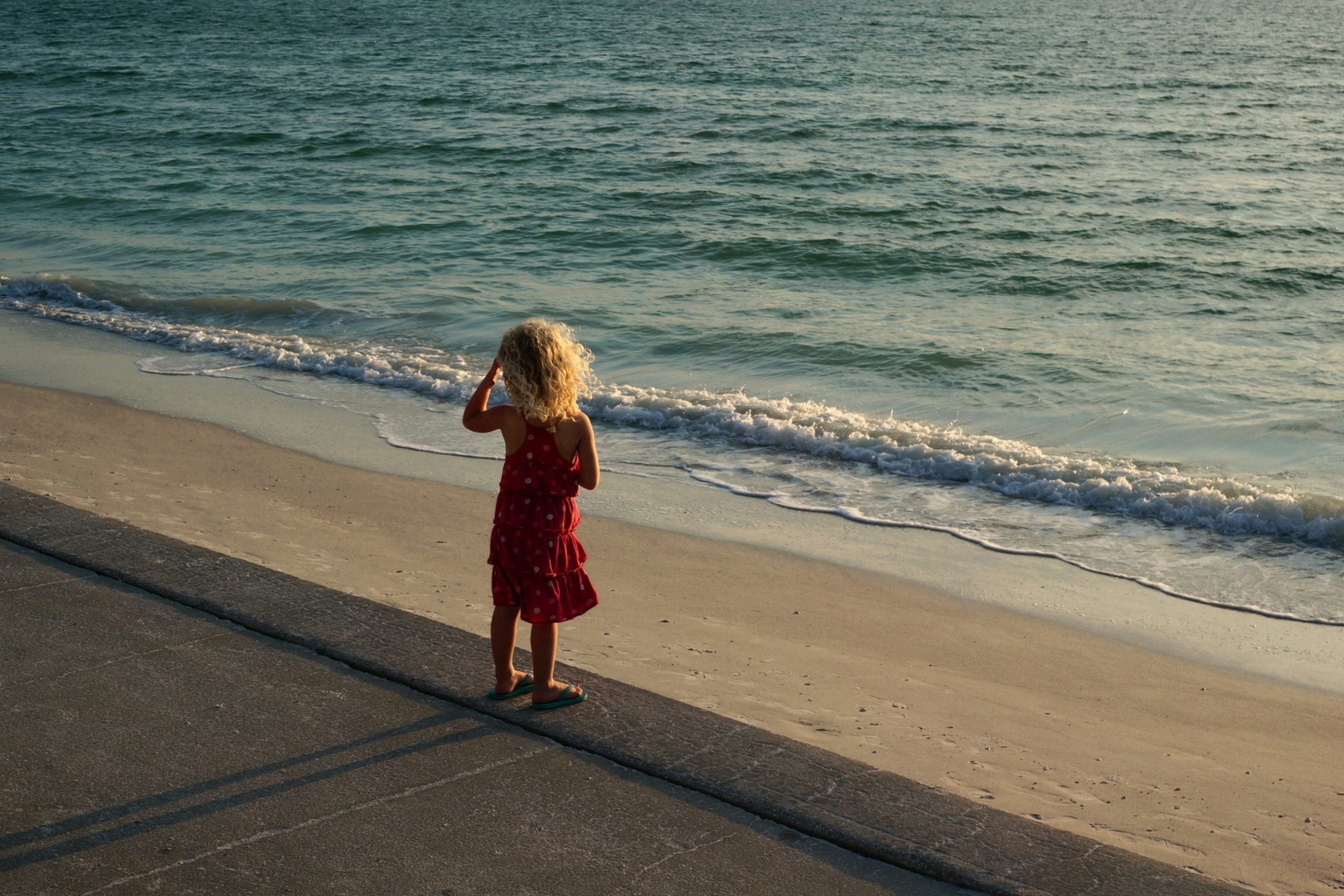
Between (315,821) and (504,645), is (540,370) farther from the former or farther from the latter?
(315,821)

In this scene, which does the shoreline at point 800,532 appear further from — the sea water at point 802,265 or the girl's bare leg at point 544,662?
the girl's bare leg at point 544,662

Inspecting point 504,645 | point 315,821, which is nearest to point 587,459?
point 504,645

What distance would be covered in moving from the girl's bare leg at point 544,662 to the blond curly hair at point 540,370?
0.68 meters

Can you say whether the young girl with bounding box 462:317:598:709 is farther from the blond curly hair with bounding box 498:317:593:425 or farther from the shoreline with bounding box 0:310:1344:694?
the shoreline with bounding box 0:310:1344:694

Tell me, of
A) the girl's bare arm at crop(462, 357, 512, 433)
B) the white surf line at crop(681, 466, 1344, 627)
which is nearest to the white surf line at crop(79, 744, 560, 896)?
the girl's bare arm at crop(462, 357, 512, 433)

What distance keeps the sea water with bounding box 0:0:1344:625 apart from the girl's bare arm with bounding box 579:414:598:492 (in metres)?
3.88

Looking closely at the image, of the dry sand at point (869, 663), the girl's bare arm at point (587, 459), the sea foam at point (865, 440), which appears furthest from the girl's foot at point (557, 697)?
the sea foam at point (865, 440)

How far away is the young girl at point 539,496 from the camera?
354 centimetres

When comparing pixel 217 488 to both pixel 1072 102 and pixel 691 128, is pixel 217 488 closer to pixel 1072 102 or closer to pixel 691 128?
pixel 691 128

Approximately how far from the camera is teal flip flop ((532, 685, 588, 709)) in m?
3.75

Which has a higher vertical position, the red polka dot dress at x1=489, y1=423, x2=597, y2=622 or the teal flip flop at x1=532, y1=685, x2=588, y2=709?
the red polka dot dress at x1=489, y1=423, x2=597, y2=622

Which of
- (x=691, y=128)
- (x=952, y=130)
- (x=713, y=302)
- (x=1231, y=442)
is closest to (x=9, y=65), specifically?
(x=691, y=128)

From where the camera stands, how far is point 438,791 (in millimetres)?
3238

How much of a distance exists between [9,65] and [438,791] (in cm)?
3812
